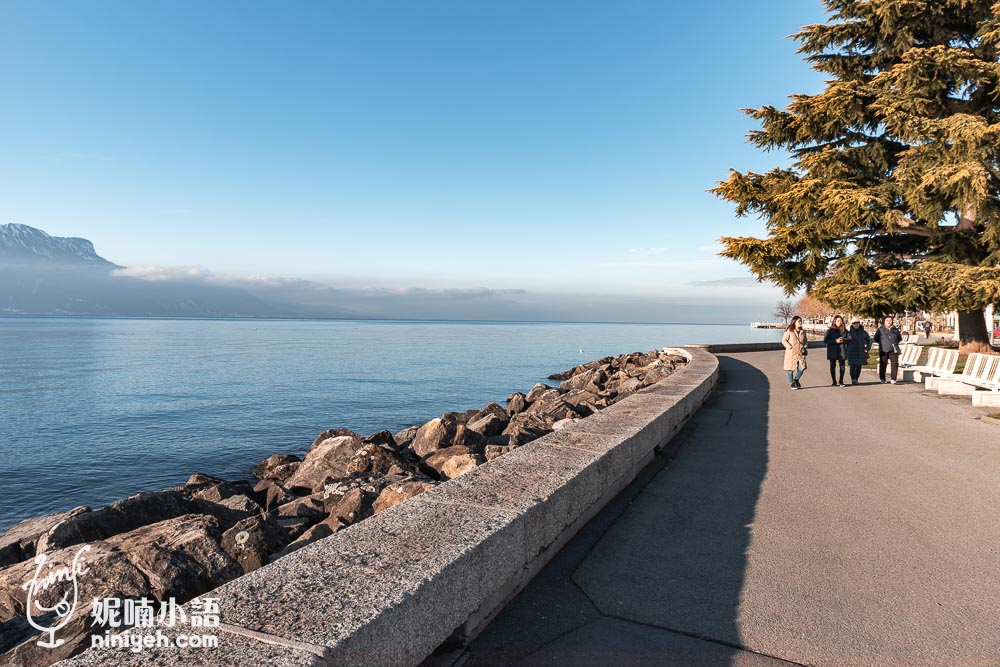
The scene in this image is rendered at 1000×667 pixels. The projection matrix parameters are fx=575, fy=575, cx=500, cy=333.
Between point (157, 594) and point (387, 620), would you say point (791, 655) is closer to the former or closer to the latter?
point (387, 620)

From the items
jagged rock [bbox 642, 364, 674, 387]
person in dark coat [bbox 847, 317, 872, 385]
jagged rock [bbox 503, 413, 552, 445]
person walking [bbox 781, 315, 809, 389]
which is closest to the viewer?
jagged rock [bbox 503, 413, 552, 445]

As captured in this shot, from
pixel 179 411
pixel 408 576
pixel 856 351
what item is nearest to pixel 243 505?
pixel 408 576

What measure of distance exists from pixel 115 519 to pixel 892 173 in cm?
2400

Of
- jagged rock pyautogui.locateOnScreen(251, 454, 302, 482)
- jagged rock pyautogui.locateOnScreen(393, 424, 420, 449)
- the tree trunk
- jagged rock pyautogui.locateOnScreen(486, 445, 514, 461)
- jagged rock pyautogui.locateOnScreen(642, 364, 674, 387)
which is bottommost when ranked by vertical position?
jagged rock pyautogui.locateOnScreen(251, 454, 302, 482)

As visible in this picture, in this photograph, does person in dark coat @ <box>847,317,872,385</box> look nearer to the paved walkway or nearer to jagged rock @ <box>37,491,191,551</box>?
the paved walkway

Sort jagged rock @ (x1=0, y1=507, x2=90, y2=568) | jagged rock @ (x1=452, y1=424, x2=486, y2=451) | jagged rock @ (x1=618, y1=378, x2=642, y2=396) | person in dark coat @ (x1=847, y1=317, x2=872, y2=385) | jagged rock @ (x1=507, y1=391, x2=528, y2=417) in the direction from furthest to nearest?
1. jagged rock @ (x1=507, y1=391, x2=528, y2=417)
2. person in dark coat @ (x1=847, y1=317, x2=872, y2=385)
3. jagged rock @ (x1=618, y1=378, x2=642, y2=396)
4. jagged rock @ (x1=452, y1=424, x2=486, y2=451)
5. jagged rock @ (x1=0, y1=507, x2=90, y2=568)

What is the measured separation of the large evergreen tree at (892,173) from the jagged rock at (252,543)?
2062 cm

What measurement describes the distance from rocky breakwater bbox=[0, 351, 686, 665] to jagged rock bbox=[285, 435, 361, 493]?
0.9 inches

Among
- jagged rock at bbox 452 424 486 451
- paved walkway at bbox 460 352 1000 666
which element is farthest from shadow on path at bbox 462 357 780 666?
jagged rock at bbox 452 424 486 451

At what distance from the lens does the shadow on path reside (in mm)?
2625

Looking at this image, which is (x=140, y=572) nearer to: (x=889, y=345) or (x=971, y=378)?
(x=971, y=378)

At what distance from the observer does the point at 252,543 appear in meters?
4.38

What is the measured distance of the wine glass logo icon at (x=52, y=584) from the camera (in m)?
3.52

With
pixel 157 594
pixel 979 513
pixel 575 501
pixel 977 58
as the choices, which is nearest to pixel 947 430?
pixel 979 513
